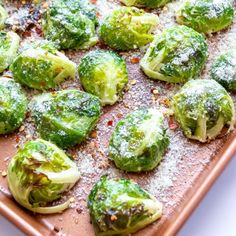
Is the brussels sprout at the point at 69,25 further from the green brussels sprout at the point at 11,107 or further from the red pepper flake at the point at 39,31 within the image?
the green brussels sprout at the point at 11,107

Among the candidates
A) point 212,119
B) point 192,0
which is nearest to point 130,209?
point 212,119

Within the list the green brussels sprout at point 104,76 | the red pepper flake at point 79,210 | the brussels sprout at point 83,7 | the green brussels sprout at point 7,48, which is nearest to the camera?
the red pepper flake at point 79,210

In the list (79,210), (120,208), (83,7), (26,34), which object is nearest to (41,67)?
(26,34)

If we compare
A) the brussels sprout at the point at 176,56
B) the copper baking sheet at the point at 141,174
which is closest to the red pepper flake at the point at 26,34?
the copper baking sheet at the point at 141,174

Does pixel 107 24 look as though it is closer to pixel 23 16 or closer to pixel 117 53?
pixel 117 53

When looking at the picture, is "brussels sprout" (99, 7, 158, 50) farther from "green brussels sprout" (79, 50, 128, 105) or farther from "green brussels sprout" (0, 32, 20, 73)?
"green brussels sprout" (0, 32, 20, 73)

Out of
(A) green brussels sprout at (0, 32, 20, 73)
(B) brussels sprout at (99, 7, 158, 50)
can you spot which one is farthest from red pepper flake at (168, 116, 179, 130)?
(A) green brussels sprout at (0, 32, 20, 73)

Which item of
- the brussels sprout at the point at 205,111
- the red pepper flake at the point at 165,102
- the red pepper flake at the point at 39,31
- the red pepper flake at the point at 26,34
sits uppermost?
the brussels sprout at the point at 205,111
